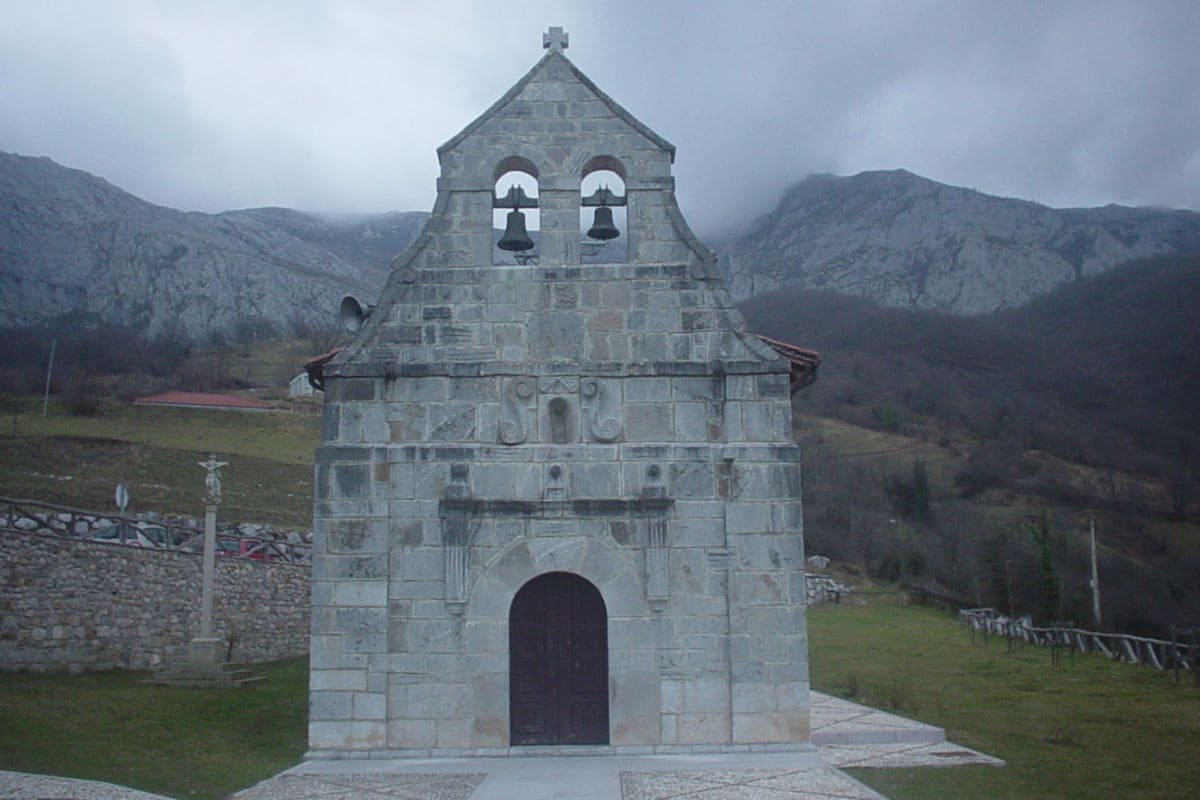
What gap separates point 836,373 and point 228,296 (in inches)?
3370

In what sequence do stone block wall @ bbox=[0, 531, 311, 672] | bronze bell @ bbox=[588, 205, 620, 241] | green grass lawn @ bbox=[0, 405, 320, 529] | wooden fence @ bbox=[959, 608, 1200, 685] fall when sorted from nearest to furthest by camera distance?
bronze bell @ bbox=[588, 205, 620, 241] < stone block wall @ bbox=[0, 531, 311, 672] < wooden fence @ bbox=[959, 608, 1200, 685] < green grass lawn @ bbox=[0, 405, 320, 529]

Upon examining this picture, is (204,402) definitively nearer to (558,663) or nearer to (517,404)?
(517,404)

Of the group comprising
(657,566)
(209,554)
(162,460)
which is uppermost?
(162,460)

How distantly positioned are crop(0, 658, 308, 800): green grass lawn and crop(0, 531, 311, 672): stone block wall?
753 millimetres

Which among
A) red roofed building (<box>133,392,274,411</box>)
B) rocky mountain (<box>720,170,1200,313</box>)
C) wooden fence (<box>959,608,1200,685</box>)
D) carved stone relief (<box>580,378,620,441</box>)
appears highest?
rocky mountain (<box>720,170,1200,313</box>)

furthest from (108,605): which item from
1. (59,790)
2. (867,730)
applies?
(867,730)

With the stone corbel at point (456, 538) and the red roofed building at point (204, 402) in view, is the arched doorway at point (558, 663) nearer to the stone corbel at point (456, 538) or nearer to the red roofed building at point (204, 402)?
the stone corbel at point (456, 538)

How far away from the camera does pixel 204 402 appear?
61875 mm

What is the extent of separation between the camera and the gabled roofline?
43.1 feet

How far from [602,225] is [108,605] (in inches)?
558

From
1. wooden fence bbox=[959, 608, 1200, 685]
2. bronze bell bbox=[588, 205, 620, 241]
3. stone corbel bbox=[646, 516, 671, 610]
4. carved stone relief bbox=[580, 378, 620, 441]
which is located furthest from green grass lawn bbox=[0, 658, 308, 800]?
wooden fence bbox=[959, 608, 1200, 685]

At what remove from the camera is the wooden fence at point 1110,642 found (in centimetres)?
2091

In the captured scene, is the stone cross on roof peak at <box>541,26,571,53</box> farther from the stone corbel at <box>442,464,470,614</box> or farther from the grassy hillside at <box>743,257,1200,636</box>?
the grassy hillside at <box>743,257,1200,636</box>

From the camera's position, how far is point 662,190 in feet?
42.9
